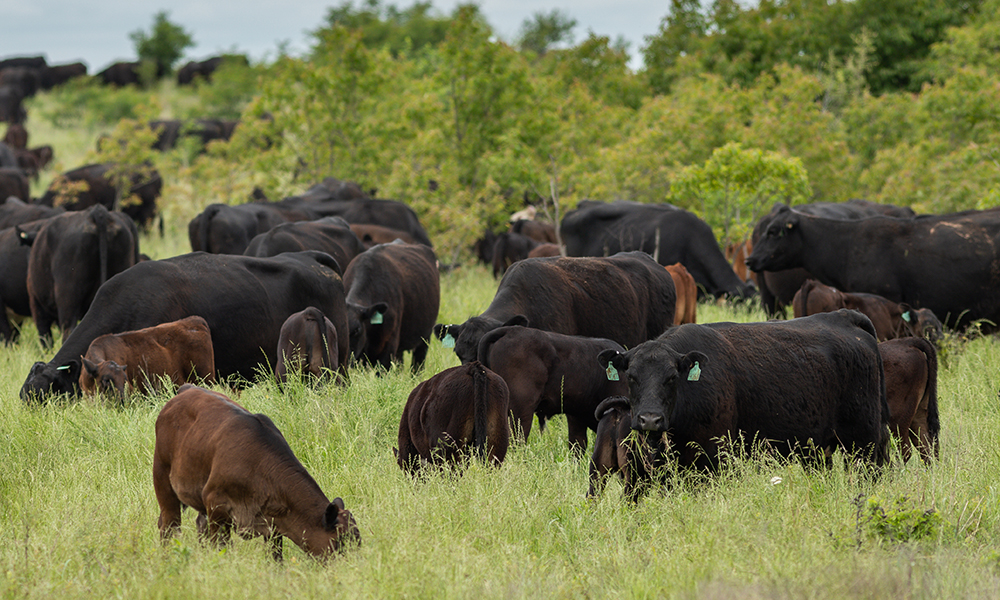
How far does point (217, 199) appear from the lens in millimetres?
25719

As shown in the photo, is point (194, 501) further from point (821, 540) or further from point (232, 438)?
point (821, 540)

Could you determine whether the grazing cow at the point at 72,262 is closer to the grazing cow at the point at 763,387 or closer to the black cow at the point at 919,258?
the grazing cow at the point at 763,387

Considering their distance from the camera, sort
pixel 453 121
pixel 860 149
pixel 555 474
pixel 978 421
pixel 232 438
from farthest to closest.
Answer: pixel 860 149, pixel 453 121, pixel 978 421, pixel 555 474, pixel 232 438

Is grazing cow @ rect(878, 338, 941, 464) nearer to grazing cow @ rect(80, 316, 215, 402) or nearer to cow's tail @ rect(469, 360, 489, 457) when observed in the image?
cow's tail @ rect(469, 360, 489, 457)

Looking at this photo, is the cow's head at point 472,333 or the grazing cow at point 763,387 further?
the cow's head at point 472,333

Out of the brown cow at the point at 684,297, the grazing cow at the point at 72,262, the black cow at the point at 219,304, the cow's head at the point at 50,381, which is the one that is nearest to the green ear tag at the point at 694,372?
the black cow at the point at 219,304

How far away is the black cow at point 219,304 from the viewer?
8555mm

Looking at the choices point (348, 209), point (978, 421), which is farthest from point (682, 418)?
point (348, 209)

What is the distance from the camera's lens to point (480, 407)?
20.1ft

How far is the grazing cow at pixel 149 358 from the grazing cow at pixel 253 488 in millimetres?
3116

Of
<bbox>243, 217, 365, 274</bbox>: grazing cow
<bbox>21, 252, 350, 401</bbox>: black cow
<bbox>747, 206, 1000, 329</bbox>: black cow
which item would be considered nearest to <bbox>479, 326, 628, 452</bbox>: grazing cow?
<bbox>21, 252, 350, 401</bbox>: black cow

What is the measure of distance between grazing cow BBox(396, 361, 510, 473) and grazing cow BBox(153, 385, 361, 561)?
1471 millimetres

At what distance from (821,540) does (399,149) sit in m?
19.8

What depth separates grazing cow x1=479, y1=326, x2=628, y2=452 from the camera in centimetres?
700
